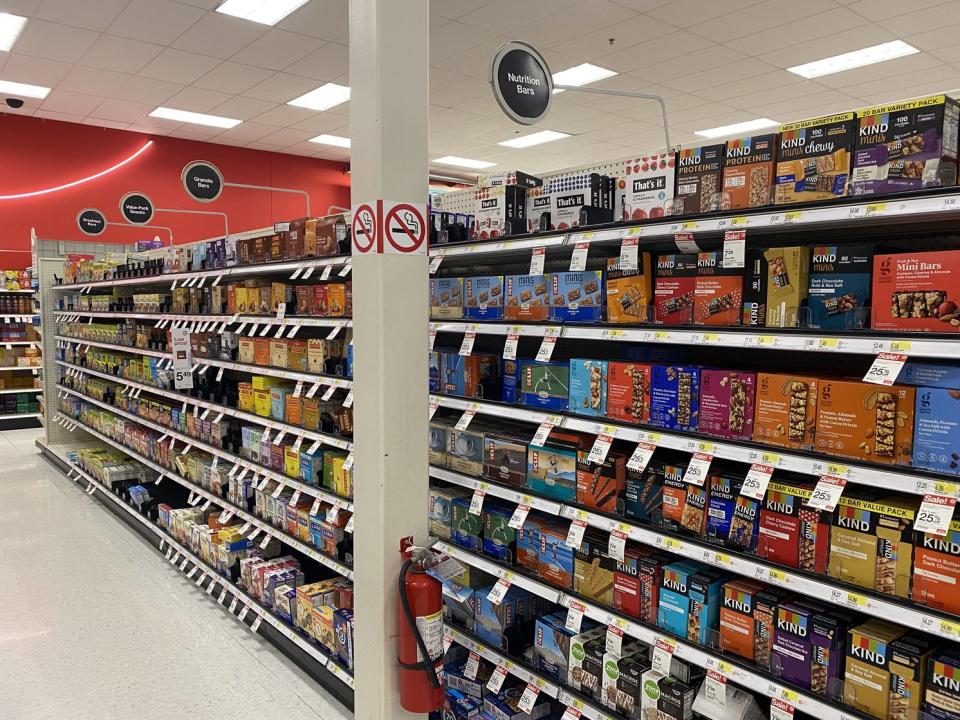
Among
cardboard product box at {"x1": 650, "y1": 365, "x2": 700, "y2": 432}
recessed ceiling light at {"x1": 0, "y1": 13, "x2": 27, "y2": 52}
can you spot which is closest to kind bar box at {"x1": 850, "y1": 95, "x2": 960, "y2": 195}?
cardboard product box at {"x1": 650, "y1": 365, "x2": 700, "y2": 432}

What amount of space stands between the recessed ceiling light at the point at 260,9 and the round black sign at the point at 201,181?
65.9 inches

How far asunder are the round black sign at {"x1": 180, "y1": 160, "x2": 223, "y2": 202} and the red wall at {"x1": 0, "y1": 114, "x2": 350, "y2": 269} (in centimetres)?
637

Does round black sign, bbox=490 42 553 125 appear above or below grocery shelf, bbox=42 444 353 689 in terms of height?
above

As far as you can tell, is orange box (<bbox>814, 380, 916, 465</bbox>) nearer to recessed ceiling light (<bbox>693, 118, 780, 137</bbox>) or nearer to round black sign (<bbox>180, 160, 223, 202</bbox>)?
round black sign (<bbox>180, 160, 223, 202</bbox>)

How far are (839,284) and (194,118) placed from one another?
11064mm

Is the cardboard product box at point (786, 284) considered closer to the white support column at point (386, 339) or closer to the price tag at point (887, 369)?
the price tag at point (887, 369)

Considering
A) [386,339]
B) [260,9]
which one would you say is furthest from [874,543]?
[260,9]

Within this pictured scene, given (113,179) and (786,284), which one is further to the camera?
(113,179)

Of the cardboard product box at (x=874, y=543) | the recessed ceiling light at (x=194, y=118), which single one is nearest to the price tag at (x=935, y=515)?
the cardboard product box at (x=874, y=543)

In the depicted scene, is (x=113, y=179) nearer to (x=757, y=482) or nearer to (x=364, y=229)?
(x=364, y=229)

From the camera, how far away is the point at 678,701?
217 centimetres

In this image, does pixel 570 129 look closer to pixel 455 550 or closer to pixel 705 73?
pixel 705 73

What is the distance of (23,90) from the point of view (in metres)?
9.36

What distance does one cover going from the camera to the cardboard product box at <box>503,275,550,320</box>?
106 inches
